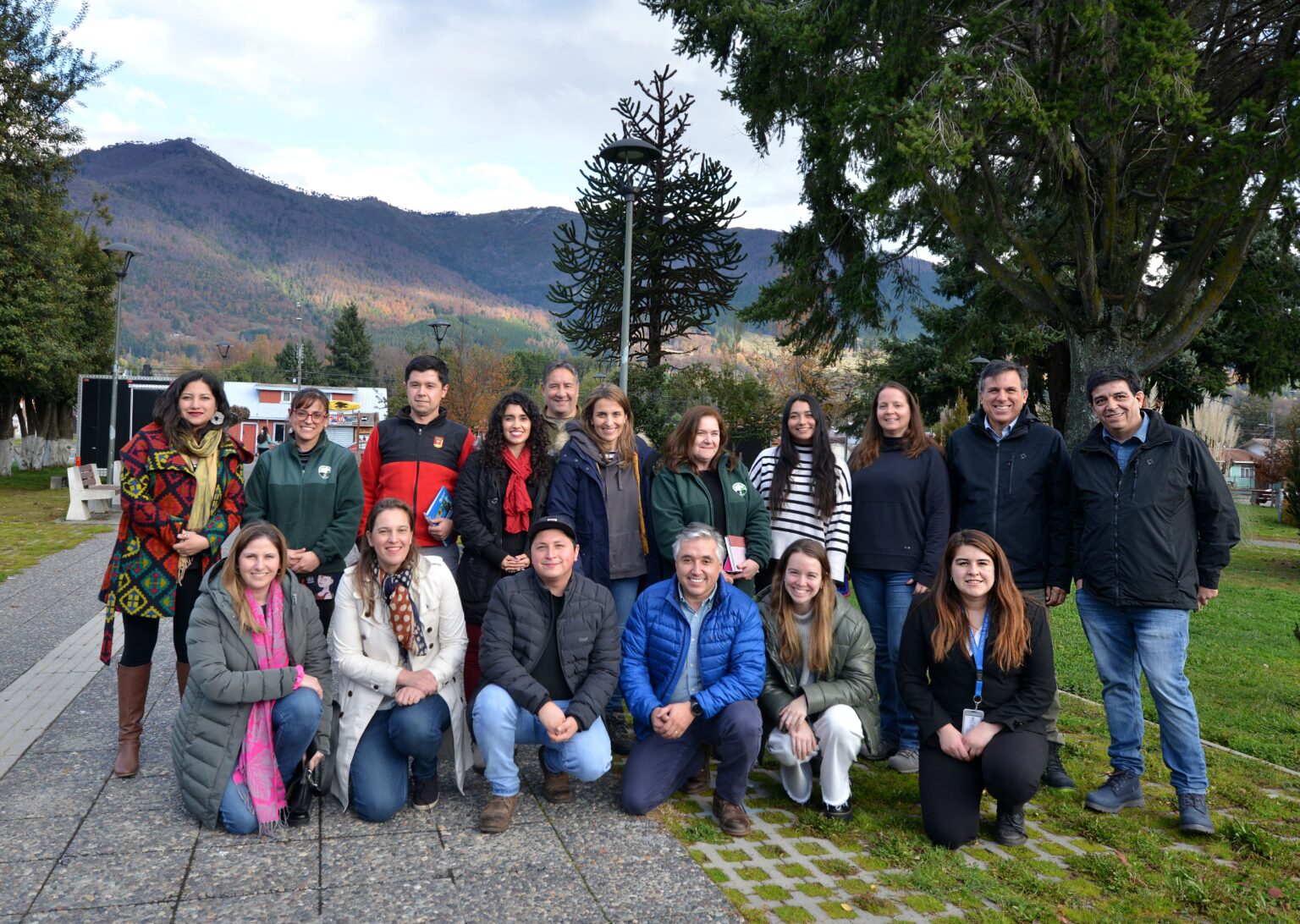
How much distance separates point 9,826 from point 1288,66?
14.9 m

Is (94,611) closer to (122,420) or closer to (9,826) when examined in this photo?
(9,826)

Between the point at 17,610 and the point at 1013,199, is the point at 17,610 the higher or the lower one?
the lower one

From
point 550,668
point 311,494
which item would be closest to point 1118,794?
point 550,668

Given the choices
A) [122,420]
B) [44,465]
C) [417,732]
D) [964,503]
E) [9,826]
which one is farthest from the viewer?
[44,465]

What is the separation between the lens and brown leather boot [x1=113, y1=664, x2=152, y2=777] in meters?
4.25

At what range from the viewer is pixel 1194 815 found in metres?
3.87

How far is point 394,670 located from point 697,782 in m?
1.52

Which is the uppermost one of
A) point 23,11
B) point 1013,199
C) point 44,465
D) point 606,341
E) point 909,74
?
point 23,11

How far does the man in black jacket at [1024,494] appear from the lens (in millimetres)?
4438

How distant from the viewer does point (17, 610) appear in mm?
8398

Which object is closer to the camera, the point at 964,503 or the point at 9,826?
the point at 9,826

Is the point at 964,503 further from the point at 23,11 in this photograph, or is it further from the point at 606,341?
the point at 23,11

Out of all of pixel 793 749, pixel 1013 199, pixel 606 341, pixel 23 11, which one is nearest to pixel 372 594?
pixel 793 749

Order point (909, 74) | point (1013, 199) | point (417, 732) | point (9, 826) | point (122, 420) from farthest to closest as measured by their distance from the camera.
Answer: point (122, 420) < point (1013, 199) < point (909, 74) < point (417, 732) < point (9, 826)
